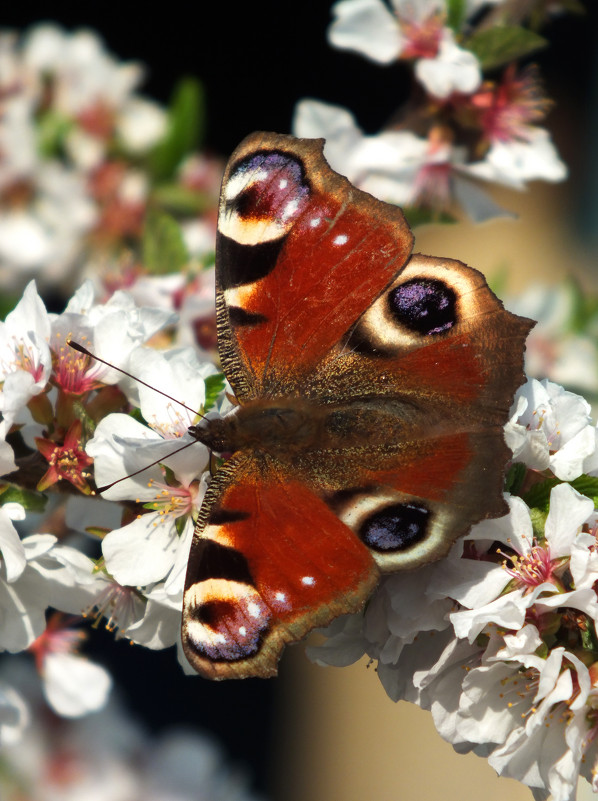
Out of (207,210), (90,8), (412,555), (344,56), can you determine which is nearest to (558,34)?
(344,56)

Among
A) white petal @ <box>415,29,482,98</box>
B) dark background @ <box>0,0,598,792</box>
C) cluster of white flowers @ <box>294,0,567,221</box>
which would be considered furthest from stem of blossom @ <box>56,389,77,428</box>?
dark background @ <box>0,0,598,792</box>

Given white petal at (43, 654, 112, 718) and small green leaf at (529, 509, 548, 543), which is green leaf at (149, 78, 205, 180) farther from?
small green leaf at (529, 509, 548, 543)

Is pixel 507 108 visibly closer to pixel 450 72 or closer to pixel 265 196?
pixel 450 72

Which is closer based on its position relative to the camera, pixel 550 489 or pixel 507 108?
pixel 550 489

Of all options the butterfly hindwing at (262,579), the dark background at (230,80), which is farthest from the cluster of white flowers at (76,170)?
the dark background at (230,80)

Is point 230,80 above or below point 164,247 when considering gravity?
below

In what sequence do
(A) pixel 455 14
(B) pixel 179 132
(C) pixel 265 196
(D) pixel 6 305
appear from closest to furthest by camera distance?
(C) pixel 265 196 → (A) pixel 455 14 → (D) pixel 6 305 → (B) pixel 179 132

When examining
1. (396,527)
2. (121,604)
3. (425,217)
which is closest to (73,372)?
(121,604)
